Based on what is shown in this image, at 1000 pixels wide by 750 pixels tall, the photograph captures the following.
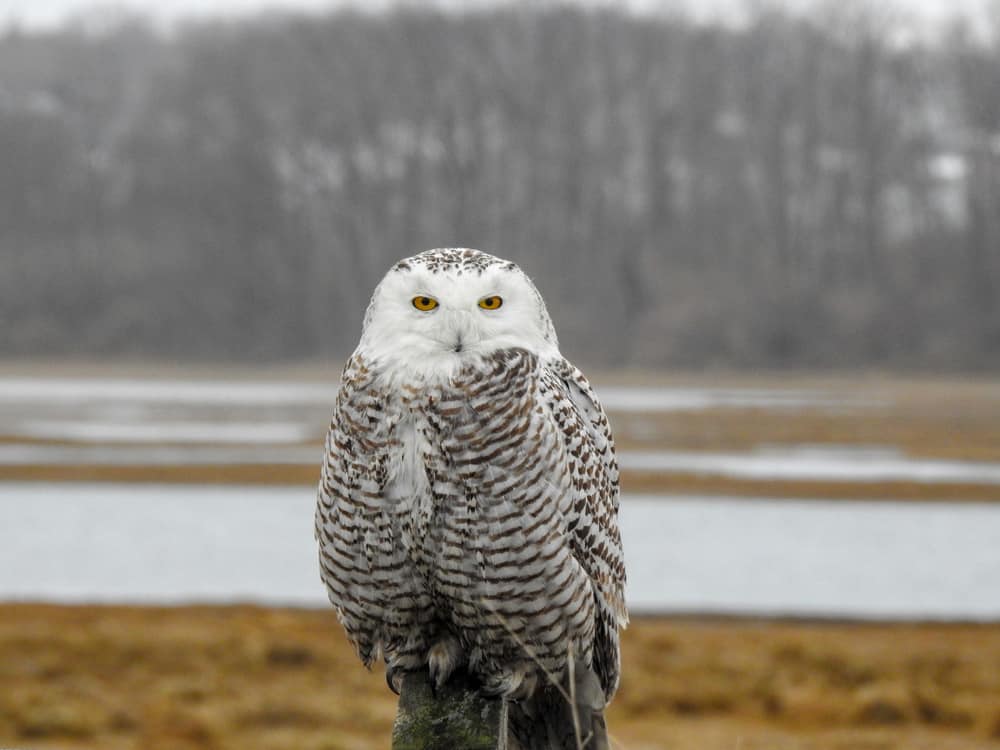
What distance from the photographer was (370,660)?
3283 mm

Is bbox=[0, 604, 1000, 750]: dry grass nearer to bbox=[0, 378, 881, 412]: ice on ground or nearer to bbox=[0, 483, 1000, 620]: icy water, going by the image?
bbox=[0, 483, 1000, 620]: icy water

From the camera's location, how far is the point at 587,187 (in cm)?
4862

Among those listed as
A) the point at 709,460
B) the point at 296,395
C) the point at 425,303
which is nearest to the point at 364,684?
the point at 425,303

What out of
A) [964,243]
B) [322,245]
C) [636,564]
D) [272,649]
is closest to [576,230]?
[322,245]

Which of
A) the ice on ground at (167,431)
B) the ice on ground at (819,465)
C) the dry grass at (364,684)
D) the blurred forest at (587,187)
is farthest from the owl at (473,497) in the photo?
the blurred forest at (587,187)

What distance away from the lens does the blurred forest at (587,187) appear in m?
43.2

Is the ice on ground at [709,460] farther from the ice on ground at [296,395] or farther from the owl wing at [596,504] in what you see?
the owl wing at [596,504]

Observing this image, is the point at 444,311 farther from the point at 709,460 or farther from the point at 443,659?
the point at 709,460

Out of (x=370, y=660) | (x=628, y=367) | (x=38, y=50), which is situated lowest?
(x=628, y=367)

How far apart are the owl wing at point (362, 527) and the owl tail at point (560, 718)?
29 centimetres

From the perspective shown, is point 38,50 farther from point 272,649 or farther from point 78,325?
point 272,649

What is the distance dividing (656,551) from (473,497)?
9941mm

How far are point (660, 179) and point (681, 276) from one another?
497cm

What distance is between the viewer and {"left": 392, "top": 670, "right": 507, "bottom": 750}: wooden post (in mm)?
2746
